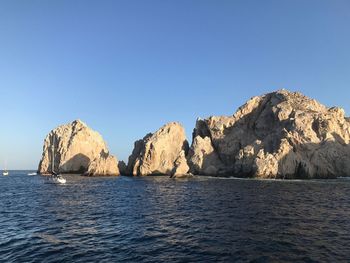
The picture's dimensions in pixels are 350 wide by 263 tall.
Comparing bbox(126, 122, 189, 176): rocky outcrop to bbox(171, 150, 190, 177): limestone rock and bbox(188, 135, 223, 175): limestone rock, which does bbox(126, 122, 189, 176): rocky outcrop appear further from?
bbox(171, 150, 190, 177): limestone rock

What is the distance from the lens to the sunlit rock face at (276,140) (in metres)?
109

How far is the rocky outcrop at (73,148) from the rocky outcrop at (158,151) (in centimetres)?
1678

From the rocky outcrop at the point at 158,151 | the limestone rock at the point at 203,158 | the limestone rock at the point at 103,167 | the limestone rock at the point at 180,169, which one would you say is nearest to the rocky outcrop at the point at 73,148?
the rocky outcrop at the point at 158,151

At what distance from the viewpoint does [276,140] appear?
122062 mm

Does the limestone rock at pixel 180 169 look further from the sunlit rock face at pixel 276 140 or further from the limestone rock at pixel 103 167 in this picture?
the limestone rock at pixel 103 167

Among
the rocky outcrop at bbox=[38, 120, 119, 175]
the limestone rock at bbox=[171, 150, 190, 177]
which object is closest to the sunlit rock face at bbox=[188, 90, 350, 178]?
the limestone rock at bbox=[171, 150, 190, 177]

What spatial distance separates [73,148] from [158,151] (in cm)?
4922

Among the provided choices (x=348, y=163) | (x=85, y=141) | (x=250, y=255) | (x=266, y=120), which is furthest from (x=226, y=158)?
(x=250, y=255)

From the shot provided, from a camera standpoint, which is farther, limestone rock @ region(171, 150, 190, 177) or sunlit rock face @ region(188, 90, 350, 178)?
A: limestone rock @ region(171, 150, 190, 177)

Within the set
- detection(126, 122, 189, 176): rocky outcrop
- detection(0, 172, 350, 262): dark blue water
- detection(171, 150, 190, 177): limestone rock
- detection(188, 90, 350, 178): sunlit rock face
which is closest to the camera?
detection(0, 172, 350, 262): dark blue water

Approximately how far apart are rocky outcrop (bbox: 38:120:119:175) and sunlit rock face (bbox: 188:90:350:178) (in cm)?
4955

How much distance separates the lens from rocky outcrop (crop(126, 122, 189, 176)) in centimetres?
14512

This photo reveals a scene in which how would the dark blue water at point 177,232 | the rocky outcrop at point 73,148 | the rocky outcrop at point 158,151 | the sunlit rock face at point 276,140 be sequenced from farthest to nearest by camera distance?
the rocky outcrop at point 73,148 → the rocky outcrop at point 158,151 → the sunlit rock face at point 276,140 → the dark blue water at point 177,232

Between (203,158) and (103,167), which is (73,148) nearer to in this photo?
(103,167)
